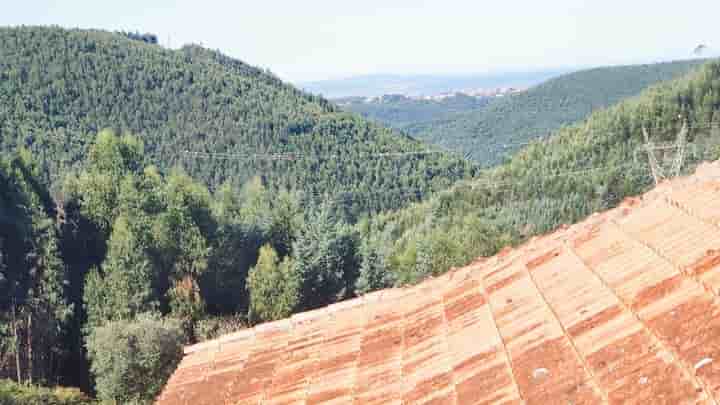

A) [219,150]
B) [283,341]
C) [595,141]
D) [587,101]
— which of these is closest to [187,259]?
[283,341]

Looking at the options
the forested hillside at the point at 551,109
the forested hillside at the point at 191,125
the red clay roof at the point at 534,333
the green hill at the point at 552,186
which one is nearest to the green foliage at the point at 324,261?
the green hill at the point at 552,186

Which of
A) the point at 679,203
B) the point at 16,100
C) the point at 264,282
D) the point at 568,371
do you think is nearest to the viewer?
the point at 568,371

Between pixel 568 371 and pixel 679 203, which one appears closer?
pixel 568 371

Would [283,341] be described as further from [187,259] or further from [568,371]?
[187,259]

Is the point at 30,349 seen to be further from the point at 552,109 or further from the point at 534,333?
the point at 552,109

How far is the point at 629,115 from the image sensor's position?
70.6 m

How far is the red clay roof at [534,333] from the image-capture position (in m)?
4.62

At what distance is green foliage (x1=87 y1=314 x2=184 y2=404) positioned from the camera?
21375mm

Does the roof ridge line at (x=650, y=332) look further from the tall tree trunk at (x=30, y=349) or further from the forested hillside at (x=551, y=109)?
the forested hillside at (x=551, y=109)

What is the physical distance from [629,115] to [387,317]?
69762 millimetres

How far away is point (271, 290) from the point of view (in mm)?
31047

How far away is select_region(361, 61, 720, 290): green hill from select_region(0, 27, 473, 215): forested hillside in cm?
1508

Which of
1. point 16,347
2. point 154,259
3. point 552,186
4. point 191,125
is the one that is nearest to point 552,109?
point 191,125

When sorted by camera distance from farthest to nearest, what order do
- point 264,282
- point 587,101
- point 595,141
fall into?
point 587,101, point 595,141, point 264,282
